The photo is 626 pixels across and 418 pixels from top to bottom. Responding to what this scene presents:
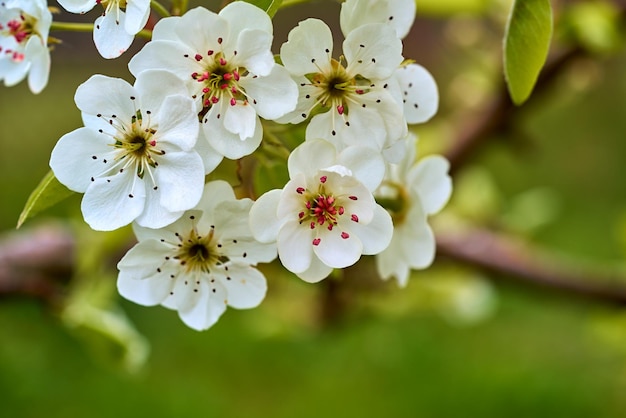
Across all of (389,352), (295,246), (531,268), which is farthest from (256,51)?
(389,352)

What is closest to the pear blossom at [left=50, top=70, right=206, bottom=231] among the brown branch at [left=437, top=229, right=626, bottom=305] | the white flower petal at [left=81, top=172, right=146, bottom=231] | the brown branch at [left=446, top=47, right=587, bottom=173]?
the white flower petal at [left=81, top=172, right=146, bottom=231]

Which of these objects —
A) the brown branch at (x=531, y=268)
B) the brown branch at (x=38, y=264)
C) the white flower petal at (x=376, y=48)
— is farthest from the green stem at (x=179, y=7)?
the brown branch at (x=531, y=268)

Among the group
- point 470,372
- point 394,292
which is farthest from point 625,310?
point 470,372

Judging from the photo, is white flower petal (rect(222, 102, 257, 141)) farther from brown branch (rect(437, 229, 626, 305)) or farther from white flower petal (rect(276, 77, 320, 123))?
brown branch (rect(437, 229, 626, 305))

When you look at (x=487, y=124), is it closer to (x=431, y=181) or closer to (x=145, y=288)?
(x=431, y=181)

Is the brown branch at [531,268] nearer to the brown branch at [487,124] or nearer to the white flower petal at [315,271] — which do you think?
the brown branch at [487,124]
